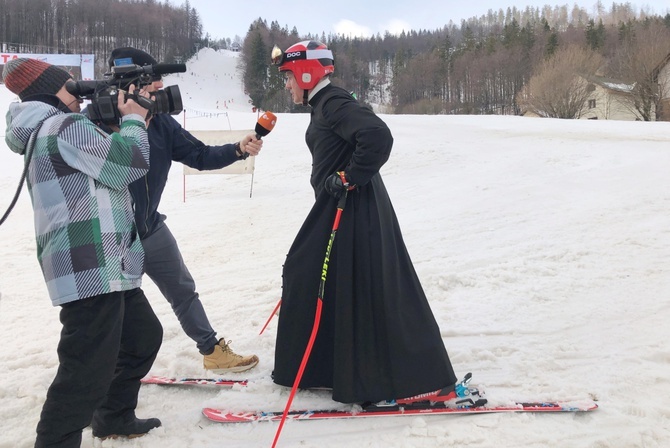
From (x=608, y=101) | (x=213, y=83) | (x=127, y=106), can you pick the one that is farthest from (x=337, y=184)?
(x=213, y=83)


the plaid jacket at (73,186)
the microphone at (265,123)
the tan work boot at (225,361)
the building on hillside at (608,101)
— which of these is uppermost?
the building on hillside at (608,101)

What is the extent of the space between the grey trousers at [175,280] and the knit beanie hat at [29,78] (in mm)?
1078

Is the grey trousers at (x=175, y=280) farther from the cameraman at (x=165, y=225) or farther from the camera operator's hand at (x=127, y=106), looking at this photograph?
the camera operator's hand at (x=127, y=106)

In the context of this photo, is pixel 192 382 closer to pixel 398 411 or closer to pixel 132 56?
pixel 398 411

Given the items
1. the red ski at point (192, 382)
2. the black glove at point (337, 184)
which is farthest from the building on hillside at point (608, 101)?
the red ski at point (192, 382)

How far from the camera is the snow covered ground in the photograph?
2643 millimetres

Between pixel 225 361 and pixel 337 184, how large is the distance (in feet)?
5.01

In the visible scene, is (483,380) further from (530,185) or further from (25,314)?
(530,185)

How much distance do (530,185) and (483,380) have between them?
6.67m

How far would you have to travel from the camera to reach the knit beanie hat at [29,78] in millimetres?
2146

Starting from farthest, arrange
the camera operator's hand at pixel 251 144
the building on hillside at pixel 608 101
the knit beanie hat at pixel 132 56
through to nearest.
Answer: the building on hillside at pixel 608 101
the camera operator's hand at pixel 251 144
the knit beanie hat at pixel 132 56

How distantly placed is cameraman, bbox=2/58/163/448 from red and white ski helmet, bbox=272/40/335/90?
101cm

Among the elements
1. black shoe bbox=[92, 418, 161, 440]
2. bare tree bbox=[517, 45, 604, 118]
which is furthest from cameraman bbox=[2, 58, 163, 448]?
bare tree bbox=[517, 45, 604, 118]

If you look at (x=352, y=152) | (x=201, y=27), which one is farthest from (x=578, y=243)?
(x=201, y=27)
